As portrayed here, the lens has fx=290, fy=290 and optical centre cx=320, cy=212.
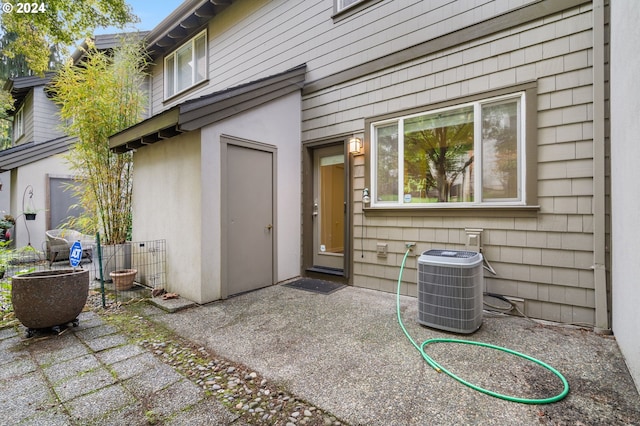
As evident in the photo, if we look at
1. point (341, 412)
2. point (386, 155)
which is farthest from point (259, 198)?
point (341, 412)

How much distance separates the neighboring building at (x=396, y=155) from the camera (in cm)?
287

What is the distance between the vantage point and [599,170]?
8.81 ft

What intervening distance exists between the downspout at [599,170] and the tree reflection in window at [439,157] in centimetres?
107

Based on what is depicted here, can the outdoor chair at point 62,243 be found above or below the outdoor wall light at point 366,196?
below

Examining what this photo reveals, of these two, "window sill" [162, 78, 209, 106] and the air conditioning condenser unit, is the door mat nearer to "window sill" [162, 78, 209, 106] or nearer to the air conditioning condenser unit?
the air conditioning condenser unit

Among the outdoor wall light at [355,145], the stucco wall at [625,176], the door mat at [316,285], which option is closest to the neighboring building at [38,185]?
the door mat at [316,285]

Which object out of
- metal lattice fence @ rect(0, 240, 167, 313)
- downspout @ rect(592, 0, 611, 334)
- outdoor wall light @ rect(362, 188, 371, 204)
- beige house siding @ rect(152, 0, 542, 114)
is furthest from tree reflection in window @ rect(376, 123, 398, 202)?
metal lattice fence @ rect(0, 240, 167, 313)

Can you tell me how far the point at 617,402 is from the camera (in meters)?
1.73

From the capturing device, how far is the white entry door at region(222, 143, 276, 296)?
3.91 meters

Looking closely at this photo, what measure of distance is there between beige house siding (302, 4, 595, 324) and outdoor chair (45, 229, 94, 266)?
21.5ft

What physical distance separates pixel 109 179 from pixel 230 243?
8.92 feet

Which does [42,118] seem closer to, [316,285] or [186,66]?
[186,66]

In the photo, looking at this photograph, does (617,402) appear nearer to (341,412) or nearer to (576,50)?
(341,412)

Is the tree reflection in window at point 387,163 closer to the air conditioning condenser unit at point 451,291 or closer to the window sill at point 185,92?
the air conditioning condenser unit at point 451,291
